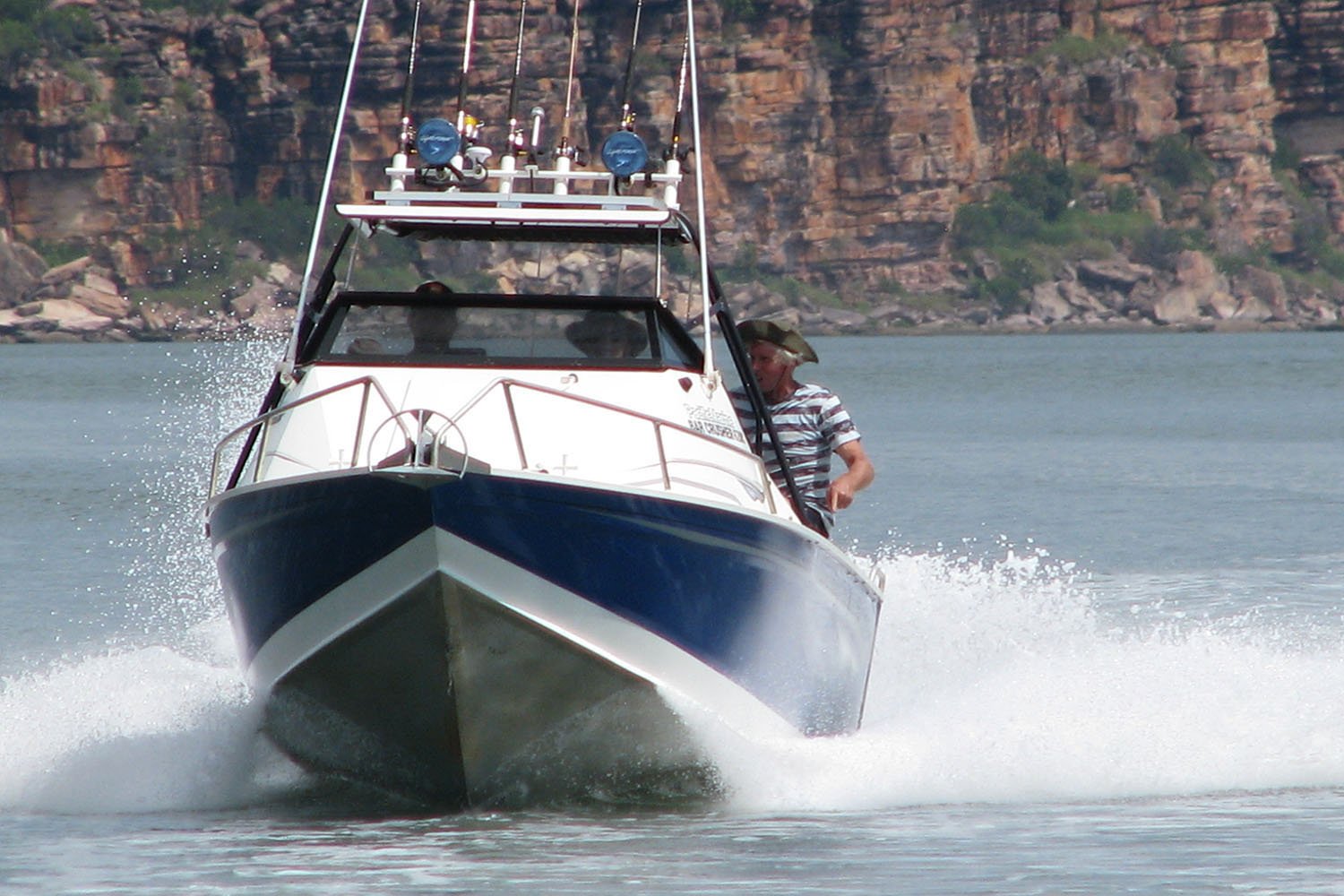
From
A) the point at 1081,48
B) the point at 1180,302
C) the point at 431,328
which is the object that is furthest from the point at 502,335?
the point at 1081,48

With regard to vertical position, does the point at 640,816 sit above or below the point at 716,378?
below

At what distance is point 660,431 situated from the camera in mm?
8219

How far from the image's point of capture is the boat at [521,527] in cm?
770

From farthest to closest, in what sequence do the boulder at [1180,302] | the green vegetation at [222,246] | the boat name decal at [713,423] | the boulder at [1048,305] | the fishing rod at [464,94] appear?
the boulder at [1180,302] < the boulder at [1048,305] < the green vegetation at [222,246] < the fishing rod at [464,94] < the boat name decal at [713,423]

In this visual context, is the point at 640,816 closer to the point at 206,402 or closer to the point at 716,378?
the point at 716,378

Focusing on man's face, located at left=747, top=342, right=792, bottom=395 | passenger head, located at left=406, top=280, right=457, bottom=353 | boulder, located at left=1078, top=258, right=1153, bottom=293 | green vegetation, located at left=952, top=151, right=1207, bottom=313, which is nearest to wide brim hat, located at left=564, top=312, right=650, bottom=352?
passenger head, located at left=406, top=280, right=457, bottom=353

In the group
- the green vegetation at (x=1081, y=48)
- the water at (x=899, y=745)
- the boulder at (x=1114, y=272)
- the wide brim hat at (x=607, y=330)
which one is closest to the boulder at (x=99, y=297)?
the boulder at (x=1114, y=272)

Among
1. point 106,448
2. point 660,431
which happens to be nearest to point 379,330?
point 660,431

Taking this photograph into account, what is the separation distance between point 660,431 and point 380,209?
151cm

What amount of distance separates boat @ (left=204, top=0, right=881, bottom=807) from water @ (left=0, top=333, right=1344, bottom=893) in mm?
286

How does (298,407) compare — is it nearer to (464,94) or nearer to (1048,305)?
(464,94)

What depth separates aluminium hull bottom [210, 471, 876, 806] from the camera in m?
7.65

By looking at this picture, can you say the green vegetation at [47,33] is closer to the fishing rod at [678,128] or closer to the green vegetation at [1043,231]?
the green vegetation at [1043,231]

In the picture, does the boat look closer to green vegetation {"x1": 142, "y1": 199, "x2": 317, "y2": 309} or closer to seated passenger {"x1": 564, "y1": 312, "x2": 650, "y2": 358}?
seated passenger {"x1": 564, "y1": 312, "x2": 650, "y2": 358}
